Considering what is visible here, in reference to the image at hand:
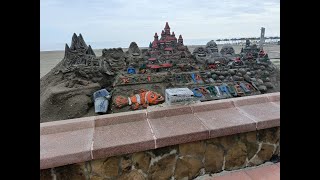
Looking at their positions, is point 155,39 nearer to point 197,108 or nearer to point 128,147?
point 197,108

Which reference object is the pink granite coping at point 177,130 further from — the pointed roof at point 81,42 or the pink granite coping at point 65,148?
the pointed roof at point 81,42

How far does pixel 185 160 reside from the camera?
193 centimetres

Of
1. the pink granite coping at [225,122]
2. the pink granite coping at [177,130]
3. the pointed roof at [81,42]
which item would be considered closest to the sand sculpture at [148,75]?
the pointed roof at [81,42]

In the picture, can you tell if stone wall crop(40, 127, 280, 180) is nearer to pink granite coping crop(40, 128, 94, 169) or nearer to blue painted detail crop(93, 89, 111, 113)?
pink granite coping crop(40, 128, 94, 169)

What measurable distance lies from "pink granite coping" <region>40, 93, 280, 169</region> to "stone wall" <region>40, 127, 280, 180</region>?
107 mm

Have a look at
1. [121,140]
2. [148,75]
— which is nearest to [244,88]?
[148,75]

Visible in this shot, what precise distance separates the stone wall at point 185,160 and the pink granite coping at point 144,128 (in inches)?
4.2

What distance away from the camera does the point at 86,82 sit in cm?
407

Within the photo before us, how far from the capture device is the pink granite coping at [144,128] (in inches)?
65.2

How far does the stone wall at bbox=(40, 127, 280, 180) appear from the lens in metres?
1.72

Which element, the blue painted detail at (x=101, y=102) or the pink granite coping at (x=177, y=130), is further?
the blue painted detail at (x=101, y=102)
